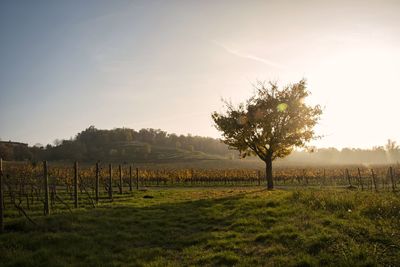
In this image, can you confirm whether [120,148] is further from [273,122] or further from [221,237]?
[221,237]

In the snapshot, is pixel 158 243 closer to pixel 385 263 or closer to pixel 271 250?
pixel 271 250

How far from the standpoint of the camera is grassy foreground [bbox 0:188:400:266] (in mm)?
Answer: 9398

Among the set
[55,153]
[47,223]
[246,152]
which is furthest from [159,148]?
[47,223]

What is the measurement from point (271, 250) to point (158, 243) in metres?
4.04

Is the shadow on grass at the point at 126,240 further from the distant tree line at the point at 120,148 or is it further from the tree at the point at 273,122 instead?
the distant tree line at the point at 120,148

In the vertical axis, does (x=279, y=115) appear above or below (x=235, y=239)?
above

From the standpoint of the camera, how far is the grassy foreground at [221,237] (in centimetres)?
940

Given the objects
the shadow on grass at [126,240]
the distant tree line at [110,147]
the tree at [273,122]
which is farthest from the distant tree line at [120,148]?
the shadow on grass at [126,240]

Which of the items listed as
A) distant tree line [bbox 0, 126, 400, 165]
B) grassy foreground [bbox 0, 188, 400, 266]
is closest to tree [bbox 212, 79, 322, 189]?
grassy foreground [bbox 0, 188, 400, 266]

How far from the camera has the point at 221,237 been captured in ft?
39.6

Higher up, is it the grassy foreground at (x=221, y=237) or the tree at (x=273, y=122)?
the tree at (x=273, y=122)

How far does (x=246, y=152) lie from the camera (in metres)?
35.4

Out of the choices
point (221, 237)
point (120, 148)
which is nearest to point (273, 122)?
point (221, 237)

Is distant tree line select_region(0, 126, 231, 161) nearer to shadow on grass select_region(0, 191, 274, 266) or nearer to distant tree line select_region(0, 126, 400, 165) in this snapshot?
distant tree line select_region(0, 126, 400, 165)
